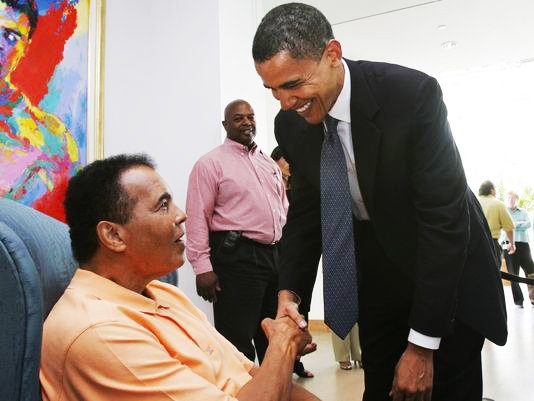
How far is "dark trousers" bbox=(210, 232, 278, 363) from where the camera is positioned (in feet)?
8.07

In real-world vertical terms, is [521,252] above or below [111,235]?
below

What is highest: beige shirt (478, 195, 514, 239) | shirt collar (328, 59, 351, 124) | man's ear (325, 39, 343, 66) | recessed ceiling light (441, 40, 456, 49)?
recessed ceiling light (441, 40, 456, 49)

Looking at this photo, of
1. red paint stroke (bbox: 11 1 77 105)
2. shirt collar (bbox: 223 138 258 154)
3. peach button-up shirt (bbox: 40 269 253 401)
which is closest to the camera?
peach button-up shirt (bbox: 40 269 253 401)

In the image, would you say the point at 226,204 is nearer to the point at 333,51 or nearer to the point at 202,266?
the point at 202,266

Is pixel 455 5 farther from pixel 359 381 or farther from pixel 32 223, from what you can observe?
pixel 32 223

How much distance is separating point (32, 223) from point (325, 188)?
25.8 inches

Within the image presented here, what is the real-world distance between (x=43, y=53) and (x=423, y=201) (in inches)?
75.5

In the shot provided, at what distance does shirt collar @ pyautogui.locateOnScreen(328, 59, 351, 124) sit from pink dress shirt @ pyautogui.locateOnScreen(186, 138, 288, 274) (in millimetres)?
1432

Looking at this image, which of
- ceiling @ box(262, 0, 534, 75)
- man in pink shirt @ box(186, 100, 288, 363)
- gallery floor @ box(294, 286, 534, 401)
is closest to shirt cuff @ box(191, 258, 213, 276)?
man in pink shirt @ box(186, 100, 288, 363)

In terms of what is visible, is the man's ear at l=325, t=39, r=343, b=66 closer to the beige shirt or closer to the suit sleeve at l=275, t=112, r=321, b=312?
the suit sleeve at l=275, t=112, r=321, b=312

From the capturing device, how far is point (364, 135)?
3.57 ft

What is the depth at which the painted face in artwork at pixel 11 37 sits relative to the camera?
6.51 ft

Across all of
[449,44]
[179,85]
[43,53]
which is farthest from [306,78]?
[449,44]

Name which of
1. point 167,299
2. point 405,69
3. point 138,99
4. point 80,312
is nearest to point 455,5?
point 138,99
